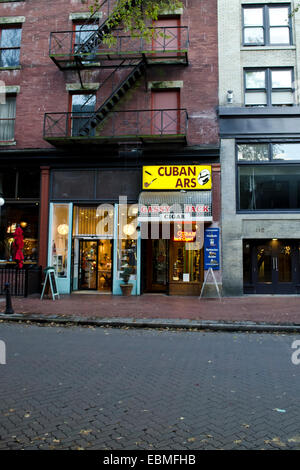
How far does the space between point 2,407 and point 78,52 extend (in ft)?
47.4

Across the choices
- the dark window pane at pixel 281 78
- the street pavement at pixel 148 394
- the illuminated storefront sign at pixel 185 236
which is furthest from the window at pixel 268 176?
the street pavement at pixel 148 394

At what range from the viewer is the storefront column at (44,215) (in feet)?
51.1

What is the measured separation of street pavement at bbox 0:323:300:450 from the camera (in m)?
3.55

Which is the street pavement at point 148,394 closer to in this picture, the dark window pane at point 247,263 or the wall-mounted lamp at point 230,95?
the dark window pane at point 247,263

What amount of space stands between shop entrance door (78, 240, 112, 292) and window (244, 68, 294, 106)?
29.1ft

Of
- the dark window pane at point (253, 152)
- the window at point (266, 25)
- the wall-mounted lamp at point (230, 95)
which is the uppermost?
the window at point (266, 25)

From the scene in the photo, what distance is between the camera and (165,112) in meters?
15.7

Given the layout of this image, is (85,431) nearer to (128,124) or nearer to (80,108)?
(128,124)

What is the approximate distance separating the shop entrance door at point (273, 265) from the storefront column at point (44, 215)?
859 cm

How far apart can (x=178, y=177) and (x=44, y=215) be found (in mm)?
5984

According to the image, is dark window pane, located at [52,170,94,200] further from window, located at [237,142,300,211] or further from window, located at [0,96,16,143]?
window, located at [237,142,300,211]

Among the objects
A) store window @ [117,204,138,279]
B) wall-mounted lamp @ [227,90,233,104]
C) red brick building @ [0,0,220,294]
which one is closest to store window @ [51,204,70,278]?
red brick building @ [0,0,220,294]

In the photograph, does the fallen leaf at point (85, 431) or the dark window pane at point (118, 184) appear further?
the dark window pane at point (118, 184)

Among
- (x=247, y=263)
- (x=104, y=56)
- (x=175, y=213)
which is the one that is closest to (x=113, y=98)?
(x=104, y=56)
